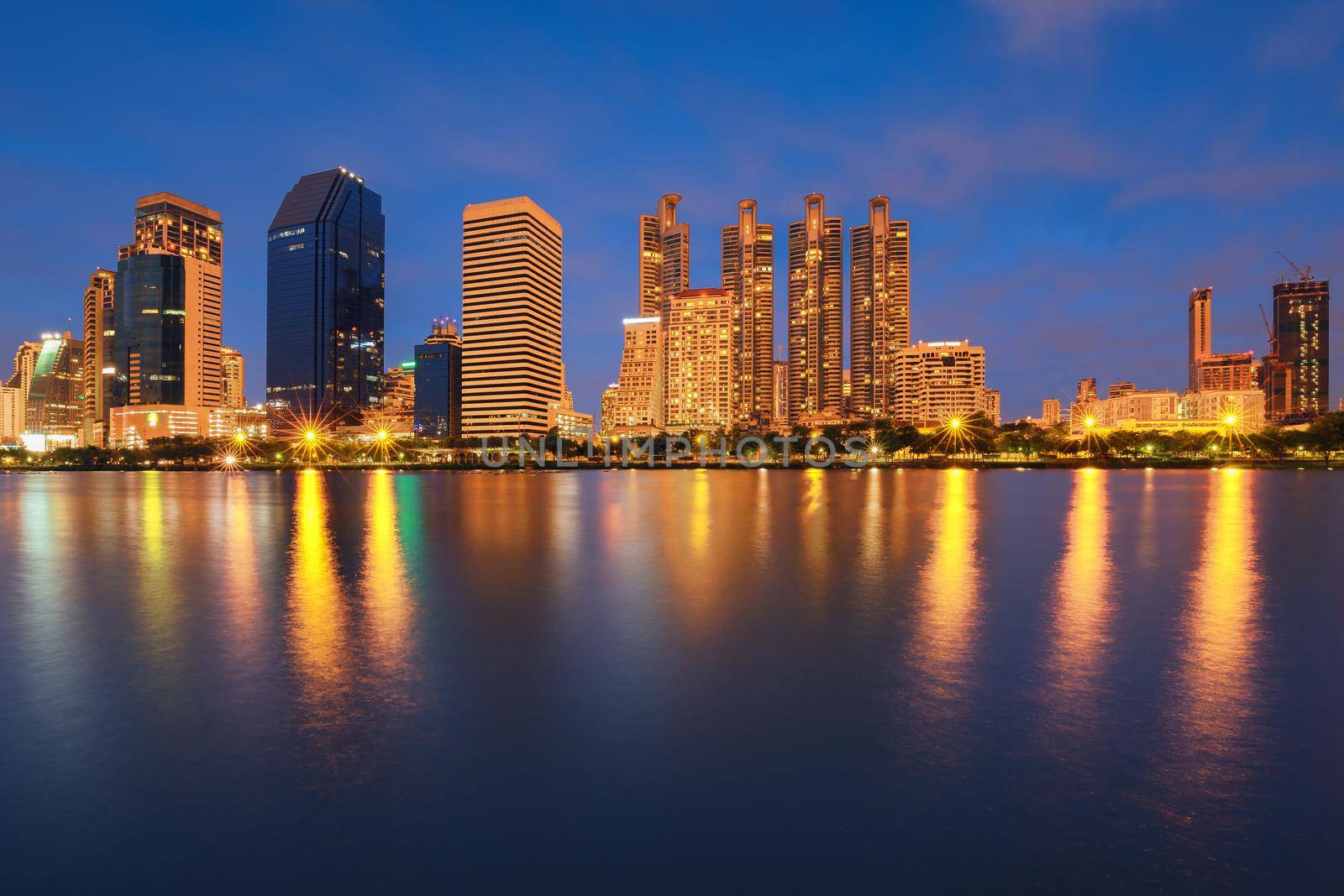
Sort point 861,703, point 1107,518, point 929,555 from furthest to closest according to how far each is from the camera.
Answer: point 1107,518, point 929,555, point 861,703

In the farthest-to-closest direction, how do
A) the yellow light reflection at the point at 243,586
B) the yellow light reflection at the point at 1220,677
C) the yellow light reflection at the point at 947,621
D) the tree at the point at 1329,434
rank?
1. the tree at the point at 1329,434
2. the yellow light reflection at the point at 243,586
3. the yellow light reflection at the point at 947,621
4. the yellow light reflection at the point at 1220,677

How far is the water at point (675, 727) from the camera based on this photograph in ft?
20.9

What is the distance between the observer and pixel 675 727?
9133 millimetres

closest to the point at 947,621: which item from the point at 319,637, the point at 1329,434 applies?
the point at 319,637

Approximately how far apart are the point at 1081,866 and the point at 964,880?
44.6 inches

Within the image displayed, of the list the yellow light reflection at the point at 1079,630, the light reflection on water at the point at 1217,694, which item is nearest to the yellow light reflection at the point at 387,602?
the yellow light reflection at the point at 1079,630

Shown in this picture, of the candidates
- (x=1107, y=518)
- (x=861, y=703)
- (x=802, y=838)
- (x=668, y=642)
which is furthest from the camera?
(x=1107, y=518)

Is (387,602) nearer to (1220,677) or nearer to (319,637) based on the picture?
(319,637)

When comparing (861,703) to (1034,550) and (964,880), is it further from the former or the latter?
(1034,550)

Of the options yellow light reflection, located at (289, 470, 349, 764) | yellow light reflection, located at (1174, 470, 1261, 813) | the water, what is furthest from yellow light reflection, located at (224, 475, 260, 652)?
yellow light reflection, located at (1174, 470, 1261, 813)

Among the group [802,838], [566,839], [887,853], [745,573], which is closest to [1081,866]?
[887,853]

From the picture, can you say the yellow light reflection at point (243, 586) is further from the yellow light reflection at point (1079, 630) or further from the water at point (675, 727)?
the yellow light reflection at point (1079, 630)

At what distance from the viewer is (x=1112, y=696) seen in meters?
10.3

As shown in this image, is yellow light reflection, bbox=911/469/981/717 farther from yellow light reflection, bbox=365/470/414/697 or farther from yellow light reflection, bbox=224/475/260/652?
yellow light reflection, bbox=224/475/260/652
